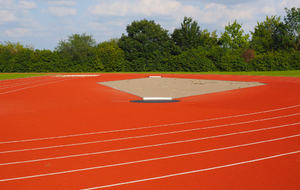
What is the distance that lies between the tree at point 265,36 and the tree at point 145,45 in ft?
63.8

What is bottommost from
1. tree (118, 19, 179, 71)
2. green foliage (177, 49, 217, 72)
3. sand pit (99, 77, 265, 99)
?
sand pit (99, 77, 265, 99)

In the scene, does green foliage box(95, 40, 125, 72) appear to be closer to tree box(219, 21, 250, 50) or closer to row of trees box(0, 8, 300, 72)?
row of trees box(0, 8, 300, 72)

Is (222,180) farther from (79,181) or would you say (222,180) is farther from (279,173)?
(79,181)

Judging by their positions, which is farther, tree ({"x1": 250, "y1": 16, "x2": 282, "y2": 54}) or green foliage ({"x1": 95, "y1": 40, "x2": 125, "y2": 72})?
tree ({"x1": 250, "y1": 16, "x2": 282, "y2": 54})

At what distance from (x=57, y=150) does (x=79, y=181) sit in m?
1.86

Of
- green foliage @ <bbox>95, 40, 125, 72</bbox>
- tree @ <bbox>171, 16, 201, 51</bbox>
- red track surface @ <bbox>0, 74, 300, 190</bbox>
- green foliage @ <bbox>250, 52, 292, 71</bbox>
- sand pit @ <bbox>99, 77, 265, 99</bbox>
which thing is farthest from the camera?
tree @ <bbox>171, 16, 201, 51</bbox>

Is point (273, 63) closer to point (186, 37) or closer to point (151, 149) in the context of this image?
point (186, 37)

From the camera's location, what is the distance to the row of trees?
45719 millimetres

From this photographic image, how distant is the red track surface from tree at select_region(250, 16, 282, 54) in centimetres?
5554

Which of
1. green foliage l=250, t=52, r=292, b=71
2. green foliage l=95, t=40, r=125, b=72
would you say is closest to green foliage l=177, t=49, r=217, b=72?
green foliage l=250, t=52, r=292, b=71

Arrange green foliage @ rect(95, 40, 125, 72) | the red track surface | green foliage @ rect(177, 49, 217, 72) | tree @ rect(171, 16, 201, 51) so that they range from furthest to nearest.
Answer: tree @ rect(171, 16, 201, 51) < green foliage @ rect(95, 40, 125, 72) < green foliage @ rect(177, 49, 217, 72) < the red track surface

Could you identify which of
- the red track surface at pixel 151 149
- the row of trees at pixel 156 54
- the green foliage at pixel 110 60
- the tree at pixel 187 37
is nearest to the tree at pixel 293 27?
the row of trees at pixel 156 54

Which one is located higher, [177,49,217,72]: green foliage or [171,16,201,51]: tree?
[171,16,201,51]: tree

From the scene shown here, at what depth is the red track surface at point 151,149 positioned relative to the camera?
4.79m
